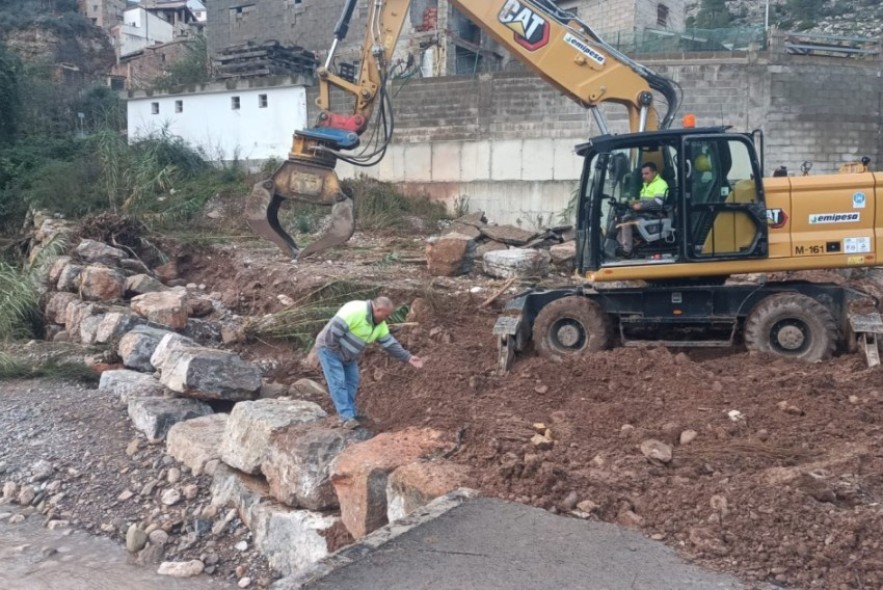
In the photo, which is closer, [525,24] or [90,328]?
[525,24]

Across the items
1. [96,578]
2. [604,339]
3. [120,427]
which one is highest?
[604,339]

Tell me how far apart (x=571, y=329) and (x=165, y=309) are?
4.74m

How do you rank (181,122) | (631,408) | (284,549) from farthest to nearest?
(181,122)
(631,408)
(284,549)

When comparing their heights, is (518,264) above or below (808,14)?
below

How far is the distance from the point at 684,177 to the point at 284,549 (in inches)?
178

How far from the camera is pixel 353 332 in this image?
5.97 metres

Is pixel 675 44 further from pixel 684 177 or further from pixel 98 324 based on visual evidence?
→ pixel 98 324

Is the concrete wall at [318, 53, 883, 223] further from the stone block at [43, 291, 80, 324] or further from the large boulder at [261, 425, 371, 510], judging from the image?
the large boulder at [261, 425, 371, 510]

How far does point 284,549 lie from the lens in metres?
5.11

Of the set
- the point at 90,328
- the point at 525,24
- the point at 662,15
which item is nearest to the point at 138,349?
the point at 90,328

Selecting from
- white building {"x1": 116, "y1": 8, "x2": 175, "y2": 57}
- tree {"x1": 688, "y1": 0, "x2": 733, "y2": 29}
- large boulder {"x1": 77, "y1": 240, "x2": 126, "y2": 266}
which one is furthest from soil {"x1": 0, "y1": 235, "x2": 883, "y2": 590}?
tree {"x1": 688, "y1": 0, "x2": 733, "y2": 29}

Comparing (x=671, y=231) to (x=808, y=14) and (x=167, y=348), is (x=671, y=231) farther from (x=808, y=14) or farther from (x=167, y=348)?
(x=808, y=14)

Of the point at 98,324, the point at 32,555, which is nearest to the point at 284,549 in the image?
the point at 32,555

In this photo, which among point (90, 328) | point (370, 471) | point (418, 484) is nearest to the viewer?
point (418, 484)
